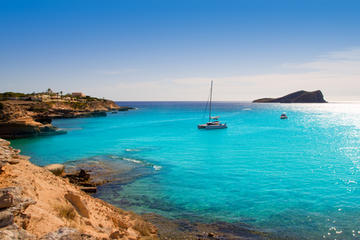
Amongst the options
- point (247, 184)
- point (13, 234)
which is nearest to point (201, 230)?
point (13, 234)

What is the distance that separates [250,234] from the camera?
51.1 ft

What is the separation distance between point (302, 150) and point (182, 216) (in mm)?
34477

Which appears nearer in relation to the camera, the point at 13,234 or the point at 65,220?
the point at 13,234

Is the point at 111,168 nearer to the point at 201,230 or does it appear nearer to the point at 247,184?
the point at 247,184

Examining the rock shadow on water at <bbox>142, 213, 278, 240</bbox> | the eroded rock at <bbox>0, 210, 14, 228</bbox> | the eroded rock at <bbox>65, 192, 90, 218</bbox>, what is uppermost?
the eroded rock at <bbox>0, 210, 14, 228</bbox>

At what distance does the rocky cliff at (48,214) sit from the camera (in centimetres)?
770

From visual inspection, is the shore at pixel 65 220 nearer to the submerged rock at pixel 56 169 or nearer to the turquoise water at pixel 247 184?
the turquoise water at pixel 247 184

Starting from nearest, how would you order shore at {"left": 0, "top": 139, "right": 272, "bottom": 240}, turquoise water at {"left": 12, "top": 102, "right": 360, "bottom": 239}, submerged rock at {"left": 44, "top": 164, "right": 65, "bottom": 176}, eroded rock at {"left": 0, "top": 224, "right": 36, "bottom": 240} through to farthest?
eroded rock at {"left": 0, "top": 224, "right": 36, "bottom": 240} < shore at {"left": 0, "top": 139, "right": 272, "bottom": 240} < turquoise water at {"left": 12, "top": 102, "right": 360, "bottom": 239} < submerged rock at {"left": 44, "top": 164, "right": 65, "bottom": 176}

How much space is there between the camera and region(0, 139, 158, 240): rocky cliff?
7703mm

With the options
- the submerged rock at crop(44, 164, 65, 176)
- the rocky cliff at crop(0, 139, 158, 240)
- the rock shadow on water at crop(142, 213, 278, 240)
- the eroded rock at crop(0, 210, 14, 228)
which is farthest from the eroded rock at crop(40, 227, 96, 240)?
the submerged rock at crop(44, 164, 65, 176)

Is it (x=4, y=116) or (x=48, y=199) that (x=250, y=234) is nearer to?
(x=48, y=199)

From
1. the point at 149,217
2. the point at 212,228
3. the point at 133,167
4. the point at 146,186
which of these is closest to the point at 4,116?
the point at 133,167

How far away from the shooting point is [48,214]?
10.3m

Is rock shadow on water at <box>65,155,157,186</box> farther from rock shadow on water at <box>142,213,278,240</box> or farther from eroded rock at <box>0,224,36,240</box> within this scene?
eroded rock at <box>0,224,36,240</box>
